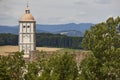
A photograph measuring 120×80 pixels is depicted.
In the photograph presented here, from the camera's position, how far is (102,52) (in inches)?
1411

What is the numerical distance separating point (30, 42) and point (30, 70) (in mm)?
66131

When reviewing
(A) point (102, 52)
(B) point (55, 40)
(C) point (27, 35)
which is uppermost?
(A) point (102, 52)

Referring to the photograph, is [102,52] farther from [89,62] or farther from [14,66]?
[14,66]

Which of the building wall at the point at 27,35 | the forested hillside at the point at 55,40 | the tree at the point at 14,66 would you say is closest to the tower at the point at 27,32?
the building wall at the point at 27,35

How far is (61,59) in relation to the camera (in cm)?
3447

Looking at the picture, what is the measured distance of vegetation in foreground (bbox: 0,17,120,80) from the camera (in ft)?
106

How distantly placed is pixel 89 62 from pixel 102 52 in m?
1.51

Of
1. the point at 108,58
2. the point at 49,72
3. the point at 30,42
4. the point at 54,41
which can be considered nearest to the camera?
the point at 49,72

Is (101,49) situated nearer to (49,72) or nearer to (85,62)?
(85,62)

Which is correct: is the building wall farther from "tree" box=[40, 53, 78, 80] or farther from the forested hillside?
the forested hillside

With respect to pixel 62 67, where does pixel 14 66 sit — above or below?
above

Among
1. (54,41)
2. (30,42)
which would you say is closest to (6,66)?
(30,42)

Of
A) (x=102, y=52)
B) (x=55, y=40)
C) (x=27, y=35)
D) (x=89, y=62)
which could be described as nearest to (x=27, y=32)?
(x=27, y=35)

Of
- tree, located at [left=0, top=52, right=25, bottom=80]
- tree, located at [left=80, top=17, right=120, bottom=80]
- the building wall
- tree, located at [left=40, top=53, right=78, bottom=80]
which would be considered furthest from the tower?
tree, located at [left=0, top=52, right=25, bottom=80]
